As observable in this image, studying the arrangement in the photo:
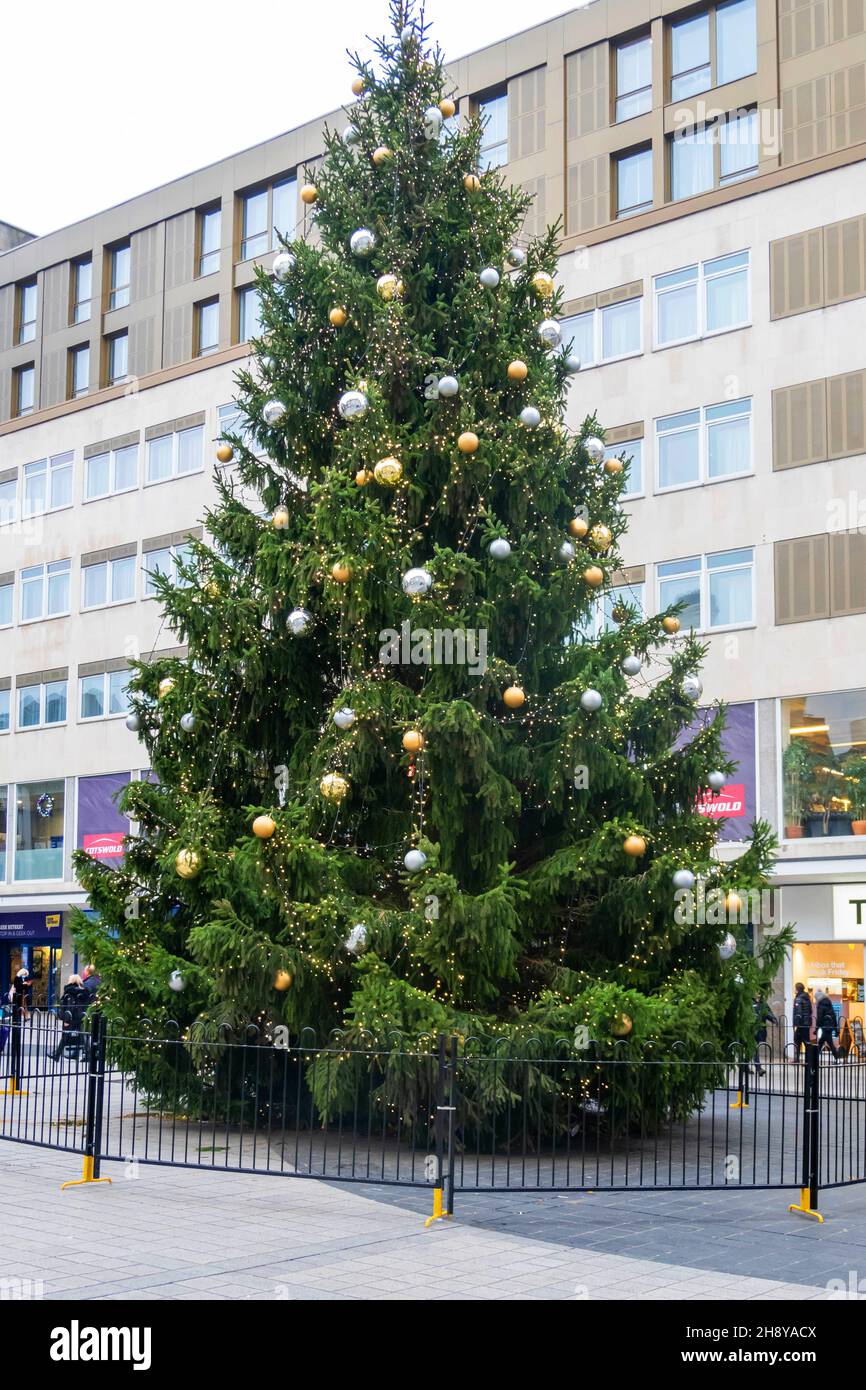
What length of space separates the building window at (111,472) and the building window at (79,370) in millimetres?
2870

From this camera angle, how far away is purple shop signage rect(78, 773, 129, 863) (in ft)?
140

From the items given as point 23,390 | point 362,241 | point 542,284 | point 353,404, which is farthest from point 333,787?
point 23,390

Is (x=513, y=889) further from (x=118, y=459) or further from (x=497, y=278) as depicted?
(x=118, y=459)

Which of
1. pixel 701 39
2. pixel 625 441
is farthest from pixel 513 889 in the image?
pixel 701 39

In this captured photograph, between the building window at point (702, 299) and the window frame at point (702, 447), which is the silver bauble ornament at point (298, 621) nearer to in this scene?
the window frame at point (702, 447)

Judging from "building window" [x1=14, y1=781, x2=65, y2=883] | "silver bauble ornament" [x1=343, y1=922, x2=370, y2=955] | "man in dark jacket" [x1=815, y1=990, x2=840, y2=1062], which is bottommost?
"man in dark jacket" [x1=815, y1=990, x2=840, y2=1062]

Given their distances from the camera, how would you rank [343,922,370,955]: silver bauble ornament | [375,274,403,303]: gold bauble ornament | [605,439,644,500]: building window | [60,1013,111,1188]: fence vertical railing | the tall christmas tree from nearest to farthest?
1. [60,1013,111,1188]: fence vertical railing
2. [343,922,370,955]: silver bauble ornament
3. the tall christmas tree
4. [375,274,403,303]: gold bauble ornament
5. [605,439,644,500]: building window

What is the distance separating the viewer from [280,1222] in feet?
35.8

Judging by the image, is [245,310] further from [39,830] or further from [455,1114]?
[455,1114]

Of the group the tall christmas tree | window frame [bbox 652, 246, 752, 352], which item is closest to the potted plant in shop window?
window frame [bbox 652, 246, 752, 352]

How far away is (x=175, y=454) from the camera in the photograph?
42844 mm

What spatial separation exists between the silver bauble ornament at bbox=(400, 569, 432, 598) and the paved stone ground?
549cm

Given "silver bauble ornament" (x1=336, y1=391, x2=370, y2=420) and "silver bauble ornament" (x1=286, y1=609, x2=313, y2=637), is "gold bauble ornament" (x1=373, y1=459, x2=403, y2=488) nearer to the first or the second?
"silver bauble ornament" (x1=336, y1=391, x2=370, y2=420)

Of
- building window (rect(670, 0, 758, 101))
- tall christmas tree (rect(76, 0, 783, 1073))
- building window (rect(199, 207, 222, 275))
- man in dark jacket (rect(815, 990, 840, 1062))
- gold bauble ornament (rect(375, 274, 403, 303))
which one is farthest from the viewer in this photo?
building window (rect(199, 207, 222, 275))
